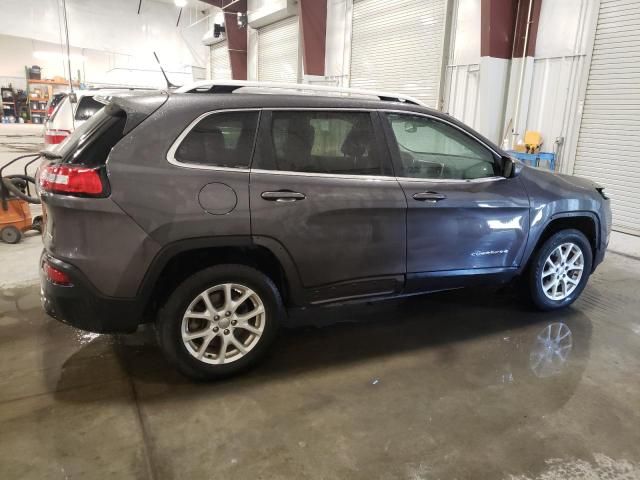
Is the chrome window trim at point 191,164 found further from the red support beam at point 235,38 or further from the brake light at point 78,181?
the red support beam at point 235,38

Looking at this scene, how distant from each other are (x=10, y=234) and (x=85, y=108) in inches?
139

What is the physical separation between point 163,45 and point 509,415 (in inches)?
1017

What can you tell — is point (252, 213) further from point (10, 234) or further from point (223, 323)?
point (10, 234)

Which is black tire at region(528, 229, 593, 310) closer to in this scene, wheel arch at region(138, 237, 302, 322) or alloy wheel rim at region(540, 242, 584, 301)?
alloy wheel rim at region(540, 242, 584, 301)

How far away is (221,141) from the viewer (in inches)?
107

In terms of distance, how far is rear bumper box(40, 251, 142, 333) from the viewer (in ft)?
8.36

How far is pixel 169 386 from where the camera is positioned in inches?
111

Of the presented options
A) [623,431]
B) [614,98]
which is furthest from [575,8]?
[623,431]

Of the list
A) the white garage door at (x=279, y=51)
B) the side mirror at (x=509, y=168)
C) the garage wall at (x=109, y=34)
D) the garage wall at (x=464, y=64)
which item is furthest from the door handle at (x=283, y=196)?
the garage wall at (x=109, y=34)

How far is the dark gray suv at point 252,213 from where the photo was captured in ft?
8.30

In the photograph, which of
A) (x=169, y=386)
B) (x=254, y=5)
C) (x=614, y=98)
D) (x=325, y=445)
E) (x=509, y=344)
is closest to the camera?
(x=325, y=445)

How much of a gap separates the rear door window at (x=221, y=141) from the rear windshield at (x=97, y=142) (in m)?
0.34

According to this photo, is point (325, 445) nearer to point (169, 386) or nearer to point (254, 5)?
point (169, 386)

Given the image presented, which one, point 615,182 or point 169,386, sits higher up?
point 615,182
